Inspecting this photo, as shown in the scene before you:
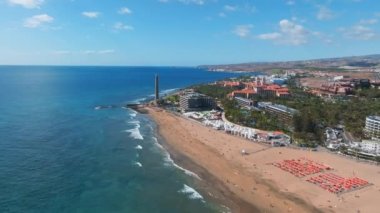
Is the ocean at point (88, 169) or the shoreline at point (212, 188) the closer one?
the ocean at point (88, 169)

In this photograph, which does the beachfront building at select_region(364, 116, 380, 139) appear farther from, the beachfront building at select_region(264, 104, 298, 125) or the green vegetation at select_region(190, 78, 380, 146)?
the beachfront building at select_region(264, 104, 298, 125)

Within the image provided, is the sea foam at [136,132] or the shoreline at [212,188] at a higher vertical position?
the sea foam at [136,132]

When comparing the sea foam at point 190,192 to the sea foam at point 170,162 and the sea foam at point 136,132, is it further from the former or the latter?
the sea foam at point 136,132

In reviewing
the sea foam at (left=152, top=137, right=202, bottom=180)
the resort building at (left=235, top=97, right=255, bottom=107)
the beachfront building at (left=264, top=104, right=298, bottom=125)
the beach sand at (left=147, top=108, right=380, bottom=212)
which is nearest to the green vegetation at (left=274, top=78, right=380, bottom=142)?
the beachfront building at (left=264, top=104, right=298, bottom=125)

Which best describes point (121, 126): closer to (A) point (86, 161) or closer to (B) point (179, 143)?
(B) point (179, 143)

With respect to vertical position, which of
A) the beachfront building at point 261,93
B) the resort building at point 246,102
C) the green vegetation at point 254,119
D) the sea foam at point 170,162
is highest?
the beachfront building at point 261,93

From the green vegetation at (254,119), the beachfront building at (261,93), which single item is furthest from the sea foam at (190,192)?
the beachfront building at (261,93)
